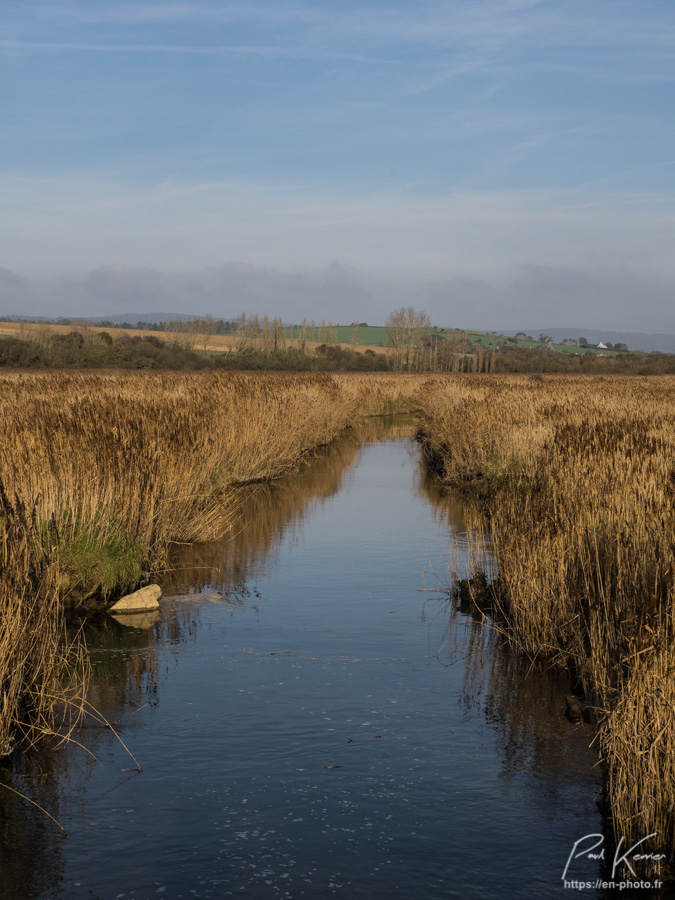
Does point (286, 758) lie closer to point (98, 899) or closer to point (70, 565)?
point (98, 899)

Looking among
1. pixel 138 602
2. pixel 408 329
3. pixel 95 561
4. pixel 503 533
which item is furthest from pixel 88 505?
pixel 408 329

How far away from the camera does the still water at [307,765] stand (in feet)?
13.9

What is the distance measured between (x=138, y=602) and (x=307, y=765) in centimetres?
371

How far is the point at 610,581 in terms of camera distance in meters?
6.50

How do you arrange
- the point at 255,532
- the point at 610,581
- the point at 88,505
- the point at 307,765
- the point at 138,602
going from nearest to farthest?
the point at 307,765 → the point at 610,581 → the point at 138,602 → the point at 88,505 → the point at 255,532

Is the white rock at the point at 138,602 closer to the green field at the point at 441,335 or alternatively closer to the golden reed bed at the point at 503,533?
the golden reed bed at the point at 503,533

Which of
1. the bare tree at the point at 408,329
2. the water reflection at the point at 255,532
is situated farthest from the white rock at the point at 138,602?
the bare tree at the point at 408,329

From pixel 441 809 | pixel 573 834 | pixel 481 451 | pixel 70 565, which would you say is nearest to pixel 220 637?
pixel 70 565

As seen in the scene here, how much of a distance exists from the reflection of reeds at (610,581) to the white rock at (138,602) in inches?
129

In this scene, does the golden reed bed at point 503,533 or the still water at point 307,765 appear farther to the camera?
the golden reed bed at point 503,533

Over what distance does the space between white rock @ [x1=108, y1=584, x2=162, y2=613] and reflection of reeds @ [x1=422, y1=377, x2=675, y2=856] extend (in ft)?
10.7

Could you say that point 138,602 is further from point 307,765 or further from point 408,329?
point 408,329

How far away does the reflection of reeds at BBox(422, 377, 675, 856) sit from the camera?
4332 millimetres
